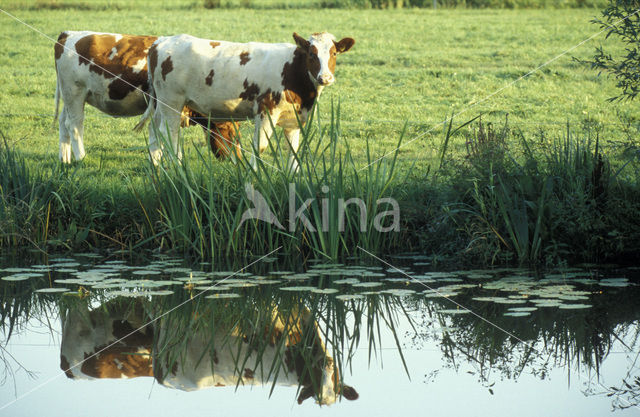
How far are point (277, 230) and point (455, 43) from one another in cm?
1408

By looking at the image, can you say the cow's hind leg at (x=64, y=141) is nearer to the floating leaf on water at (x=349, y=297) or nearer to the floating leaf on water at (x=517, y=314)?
the floating leaf on water at (x=349, y=297)

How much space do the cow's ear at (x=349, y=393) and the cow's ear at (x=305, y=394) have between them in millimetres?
171

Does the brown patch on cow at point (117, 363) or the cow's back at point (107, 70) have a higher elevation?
the cow's back at point (107, 70)

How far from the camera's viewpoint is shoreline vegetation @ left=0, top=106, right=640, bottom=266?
24.8ft

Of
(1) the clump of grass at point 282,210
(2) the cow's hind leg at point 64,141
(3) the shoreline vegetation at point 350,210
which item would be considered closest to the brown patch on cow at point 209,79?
(2) the cow's hind leg at point 64,141

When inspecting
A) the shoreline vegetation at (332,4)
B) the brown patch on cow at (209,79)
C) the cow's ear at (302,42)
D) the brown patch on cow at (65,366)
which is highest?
the shoreline vegetation at (332,4)

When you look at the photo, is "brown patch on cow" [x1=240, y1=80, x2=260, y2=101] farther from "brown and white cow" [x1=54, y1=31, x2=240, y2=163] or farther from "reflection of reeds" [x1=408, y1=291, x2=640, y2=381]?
"reflection of reeds" [x1=408, y1=291, x2=640, y2=381]

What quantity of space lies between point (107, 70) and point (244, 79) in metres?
2.08

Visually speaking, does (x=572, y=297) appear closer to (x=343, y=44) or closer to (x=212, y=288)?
(x=212, y=288)

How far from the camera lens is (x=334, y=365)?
5.17 meters

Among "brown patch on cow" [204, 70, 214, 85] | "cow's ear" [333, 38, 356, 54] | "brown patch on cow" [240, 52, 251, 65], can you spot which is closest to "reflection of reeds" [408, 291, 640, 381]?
"cow's ear" [333, 38, 356, 54]

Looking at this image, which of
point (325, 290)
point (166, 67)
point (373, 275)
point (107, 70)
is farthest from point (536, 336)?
point (107, 70)

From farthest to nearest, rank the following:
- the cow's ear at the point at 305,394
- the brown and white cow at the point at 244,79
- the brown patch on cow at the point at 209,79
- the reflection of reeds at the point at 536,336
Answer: the brown patch on cow at the point at 209,79 → the brown and white cow at the point at 244,79 → the reflection of reeds at the point at 536,336 → the cow's ear at the point at 305,394

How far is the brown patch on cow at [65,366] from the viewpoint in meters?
5.09
